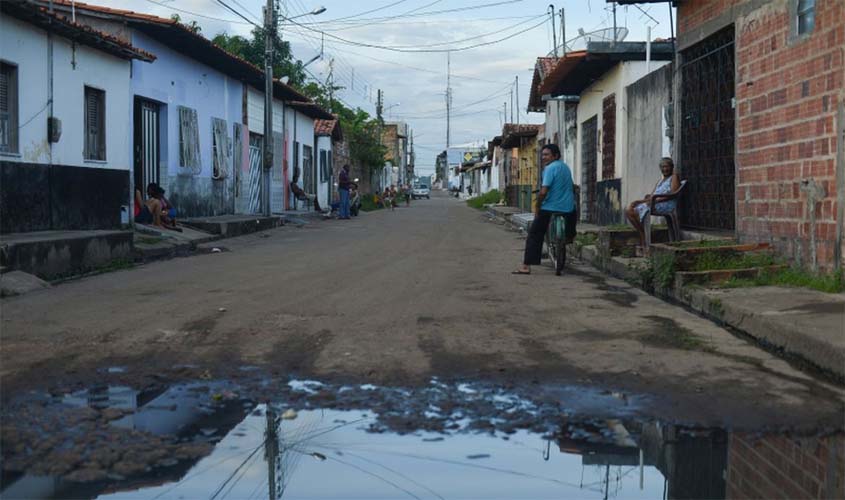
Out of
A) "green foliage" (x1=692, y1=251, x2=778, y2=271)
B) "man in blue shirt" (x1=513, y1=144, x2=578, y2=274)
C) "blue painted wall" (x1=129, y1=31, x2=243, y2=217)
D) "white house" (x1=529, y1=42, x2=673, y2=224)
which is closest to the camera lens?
"green foliage" (x1=692, y1=251, x2=778, y2=271)

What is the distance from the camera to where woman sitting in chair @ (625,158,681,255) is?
12.0 m

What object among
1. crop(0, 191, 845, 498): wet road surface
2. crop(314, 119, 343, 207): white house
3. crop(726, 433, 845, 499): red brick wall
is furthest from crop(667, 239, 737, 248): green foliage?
crop(314, 119, 343, 207): white house

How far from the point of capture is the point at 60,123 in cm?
1331

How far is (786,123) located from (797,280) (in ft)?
5.98

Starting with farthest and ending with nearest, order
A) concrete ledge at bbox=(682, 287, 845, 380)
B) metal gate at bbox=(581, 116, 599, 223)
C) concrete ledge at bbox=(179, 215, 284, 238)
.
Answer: metal gate at bbox=(581, 116, 599, 223), concrete ledge at bbox=(179, 215, 284, 238), concrete ledge at bbox=(682, 287, 845, 380)

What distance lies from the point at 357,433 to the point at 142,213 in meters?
14.7

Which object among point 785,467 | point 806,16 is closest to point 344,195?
point 806,16

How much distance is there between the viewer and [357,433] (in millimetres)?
4273

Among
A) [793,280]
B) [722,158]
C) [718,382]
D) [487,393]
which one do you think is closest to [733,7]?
[722,158]

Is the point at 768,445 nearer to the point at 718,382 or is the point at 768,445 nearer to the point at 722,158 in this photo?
the point at 718,382

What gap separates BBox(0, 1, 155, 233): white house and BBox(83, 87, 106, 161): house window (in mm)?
16

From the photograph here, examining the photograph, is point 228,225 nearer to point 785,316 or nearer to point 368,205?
point 785,316

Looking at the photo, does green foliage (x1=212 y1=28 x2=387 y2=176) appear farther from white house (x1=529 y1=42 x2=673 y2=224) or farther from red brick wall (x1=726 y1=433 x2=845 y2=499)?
red brick wall (x1=726 y1=433 x2=845 y2=499)

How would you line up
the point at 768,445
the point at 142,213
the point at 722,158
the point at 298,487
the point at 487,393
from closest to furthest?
1. the point at 298,487
2. the point at 768,445
3. the point at 487,393
4. the point at 722,158
5. the point at 142,213
